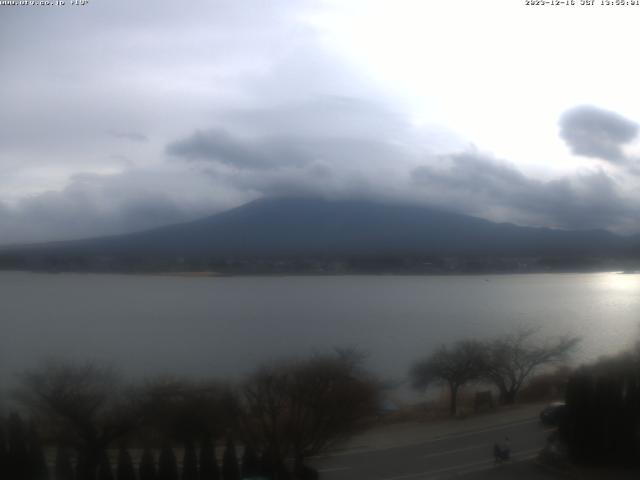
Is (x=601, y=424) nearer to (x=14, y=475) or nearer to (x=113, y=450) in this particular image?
(x=113, y=450)

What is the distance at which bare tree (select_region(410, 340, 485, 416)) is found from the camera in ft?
23.2

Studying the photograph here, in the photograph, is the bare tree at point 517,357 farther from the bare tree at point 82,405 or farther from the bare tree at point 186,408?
the bare tree at point 82,405

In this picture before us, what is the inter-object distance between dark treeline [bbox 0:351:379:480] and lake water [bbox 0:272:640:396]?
0.36 meters

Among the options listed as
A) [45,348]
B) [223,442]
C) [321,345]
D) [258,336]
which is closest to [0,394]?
[45,348]

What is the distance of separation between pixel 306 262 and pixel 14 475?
12.2ft

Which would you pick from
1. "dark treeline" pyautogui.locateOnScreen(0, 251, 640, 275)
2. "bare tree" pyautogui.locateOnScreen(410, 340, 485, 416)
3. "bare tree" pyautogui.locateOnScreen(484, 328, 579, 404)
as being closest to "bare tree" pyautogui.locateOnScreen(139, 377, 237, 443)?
"dark treeline" pyautogui.locateOnScreen(0, 251, 640, 275)

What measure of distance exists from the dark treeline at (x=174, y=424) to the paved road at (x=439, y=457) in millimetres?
288

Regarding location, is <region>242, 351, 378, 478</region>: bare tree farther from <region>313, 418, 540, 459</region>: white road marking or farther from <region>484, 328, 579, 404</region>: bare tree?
<region>484, 328, 579, 404</region>: bare tree

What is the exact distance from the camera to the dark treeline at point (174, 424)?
17.7 feet

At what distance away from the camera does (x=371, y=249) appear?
7695 millimetres

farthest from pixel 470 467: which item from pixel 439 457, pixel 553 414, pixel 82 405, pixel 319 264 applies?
pixel 82 405

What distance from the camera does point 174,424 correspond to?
566 centimetres

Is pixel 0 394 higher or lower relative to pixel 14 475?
higher

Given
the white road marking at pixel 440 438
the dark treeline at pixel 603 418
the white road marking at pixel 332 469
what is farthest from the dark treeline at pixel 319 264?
the white road marking at pixel 332 469
